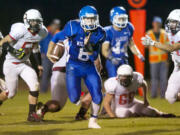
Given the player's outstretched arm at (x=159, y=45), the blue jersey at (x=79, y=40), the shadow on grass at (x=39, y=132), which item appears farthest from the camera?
the player's outstretched arm at (x=159, y=45)

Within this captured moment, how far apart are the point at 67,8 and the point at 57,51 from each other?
11709mm

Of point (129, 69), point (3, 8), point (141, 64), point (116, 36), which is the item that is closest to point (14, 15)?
point (3, 8)

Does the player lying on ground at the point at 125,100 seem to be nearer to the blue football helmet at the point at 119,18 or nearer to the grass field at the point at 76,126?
the grass field at the point at 76,126

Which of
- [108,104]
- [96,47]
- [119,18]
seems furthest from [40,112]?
[119,18]

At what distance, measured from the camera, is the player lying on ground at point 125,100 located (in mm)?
8922

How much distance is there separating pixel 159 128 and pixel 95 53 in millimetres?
1355

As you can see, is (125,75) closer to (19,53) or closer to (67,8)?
(19,53)

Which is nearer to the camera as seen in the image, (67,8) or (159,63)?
(159,63)

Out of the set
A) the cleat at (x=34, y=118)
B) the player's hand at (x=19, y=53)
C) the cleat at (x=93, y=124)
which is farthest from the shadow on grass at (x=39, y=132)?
the player's hand at (x=19, y=53)

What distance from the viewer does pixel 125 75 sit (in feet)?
28.4

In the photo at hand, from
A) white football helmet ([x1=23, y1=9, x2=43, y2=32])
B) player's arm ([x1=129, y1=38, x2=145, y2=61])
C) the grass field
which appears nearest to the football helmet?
the grass field

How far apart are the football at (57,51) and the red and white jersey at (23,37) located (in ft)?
1.71

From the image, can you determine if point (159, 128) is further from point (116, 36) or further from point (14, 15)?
point (14, 15)

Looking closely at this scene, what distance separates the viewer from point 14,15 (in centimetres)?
1903
